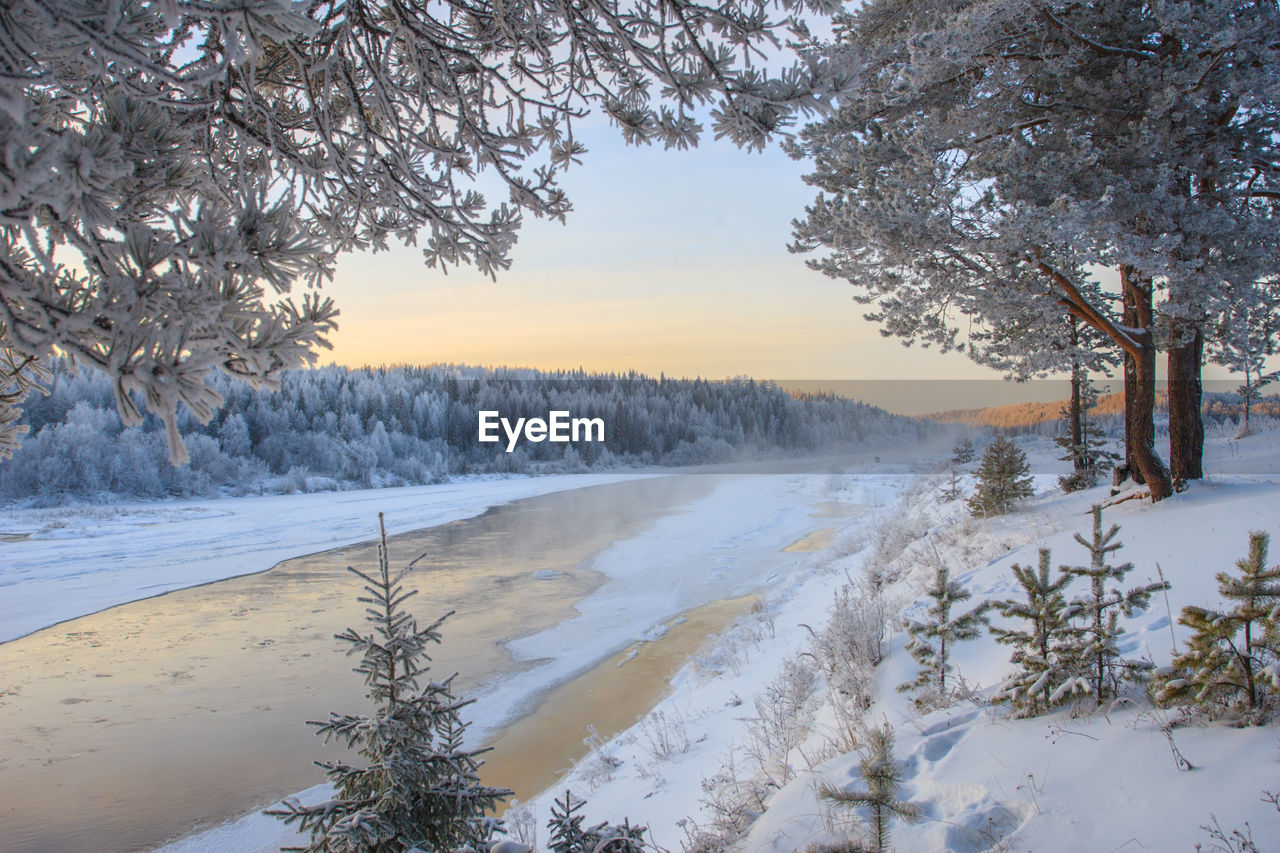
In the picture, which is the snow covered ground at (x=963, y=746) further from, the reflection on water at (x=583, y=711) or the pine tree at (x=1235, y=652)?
the reflection on water at (x=583, y=711)

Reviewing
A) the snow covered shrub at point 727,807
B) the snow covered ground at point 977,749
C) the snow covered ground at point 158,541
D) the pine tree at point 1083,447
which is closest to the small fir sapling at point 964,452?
the pine tree at point 1083,447

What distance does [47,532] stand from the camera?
22.1 metres

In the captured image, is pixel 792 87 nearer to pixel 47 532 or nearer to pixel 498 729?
pixel 498 729

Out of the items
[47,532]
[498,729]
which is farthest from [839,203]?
[47,532]

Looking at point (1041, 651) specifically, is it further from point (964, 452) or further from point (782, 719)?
point (964, 452)

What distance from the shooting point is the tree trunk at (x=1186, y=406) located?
955 cm

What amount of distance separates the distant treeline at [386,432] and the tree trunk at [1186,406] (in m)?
17.7

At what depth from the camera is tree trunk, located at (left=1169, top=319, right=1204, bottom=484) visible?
955 centimetres

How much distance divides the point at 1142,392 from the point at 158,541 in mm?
25389

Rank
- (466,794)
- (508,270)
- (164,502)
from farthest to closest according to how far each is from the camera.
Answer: (164,502) → (508,270) → (466,794)

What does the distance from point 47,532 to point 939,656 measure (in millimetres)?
27979

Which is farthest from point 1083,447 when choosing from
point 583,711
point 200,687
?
Answer: point 200,687

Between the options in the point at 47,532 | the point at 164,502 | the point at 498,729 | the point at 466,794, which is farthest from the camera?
the point at 164,502

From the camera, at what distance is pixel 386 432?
5891 cm
